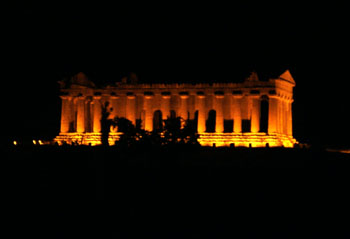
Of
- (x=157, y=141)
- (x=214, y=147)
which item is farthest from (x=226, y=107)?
(x=157, y=141)

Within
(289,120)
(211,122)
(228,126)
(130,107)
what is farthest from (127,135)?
(289,120)

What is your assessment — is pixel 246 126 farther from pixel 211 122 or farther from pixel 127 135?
pixel 127 135

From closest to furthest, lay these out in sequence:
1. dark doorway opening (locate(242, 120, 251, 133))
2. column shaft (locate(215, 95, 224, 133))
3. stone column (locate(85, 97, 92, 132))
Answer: column shaft (locate(215, 95, 224, 133))
dark doorway opening (locate(242, 120, 251, 133))
stone column (locate(85, 97, 92, 132))

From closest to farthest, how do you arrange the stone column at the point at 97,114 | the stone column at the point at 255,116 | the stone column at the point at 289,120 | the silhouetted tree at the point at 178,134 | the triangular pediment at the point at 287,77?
1. the silhouetted tree at the point at 178,134
2. the stone column at the point at 255,116
3. the triangular pediment at the point at 287,77
4. the stone column at the point at 289,120
5. the stone column at the point at 97,114

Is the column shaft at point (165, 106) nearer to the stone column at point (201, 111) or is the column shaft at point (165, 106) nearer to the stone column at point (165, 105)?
the stone column at point (165, 105)

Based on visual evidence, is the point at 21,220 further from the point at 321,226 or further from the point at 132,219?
the point at 321,226

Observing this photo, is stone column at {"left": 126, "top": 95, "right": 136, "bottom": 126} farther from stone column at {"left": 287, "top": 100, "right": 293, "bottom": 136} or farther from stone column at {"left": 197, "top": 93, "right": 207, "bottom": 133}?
stone column at {"left": 287, "top": 100, "right": 293, "bottom": 136}

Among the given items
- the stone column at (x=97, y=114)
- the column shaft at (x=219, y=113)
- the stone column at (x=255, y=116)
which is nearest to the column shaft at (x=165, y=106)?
the column shaft at (x=219, y=113)

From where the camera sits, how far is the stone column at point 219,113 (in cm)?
10180

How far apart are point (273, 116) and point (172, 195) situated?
38.0m

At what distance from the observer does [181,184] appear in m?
67.9

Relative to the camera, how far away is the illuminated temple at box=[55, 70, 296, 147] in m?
101

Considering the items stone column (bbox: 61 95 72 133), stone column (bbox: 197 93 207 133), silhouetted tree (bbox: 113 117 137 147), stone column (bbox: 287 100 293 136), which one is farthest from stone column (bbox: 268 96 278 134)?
stone column (bbox: 61 95 72 133)

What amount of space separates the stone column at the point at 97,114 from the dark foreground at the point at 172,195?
22.1 metres
